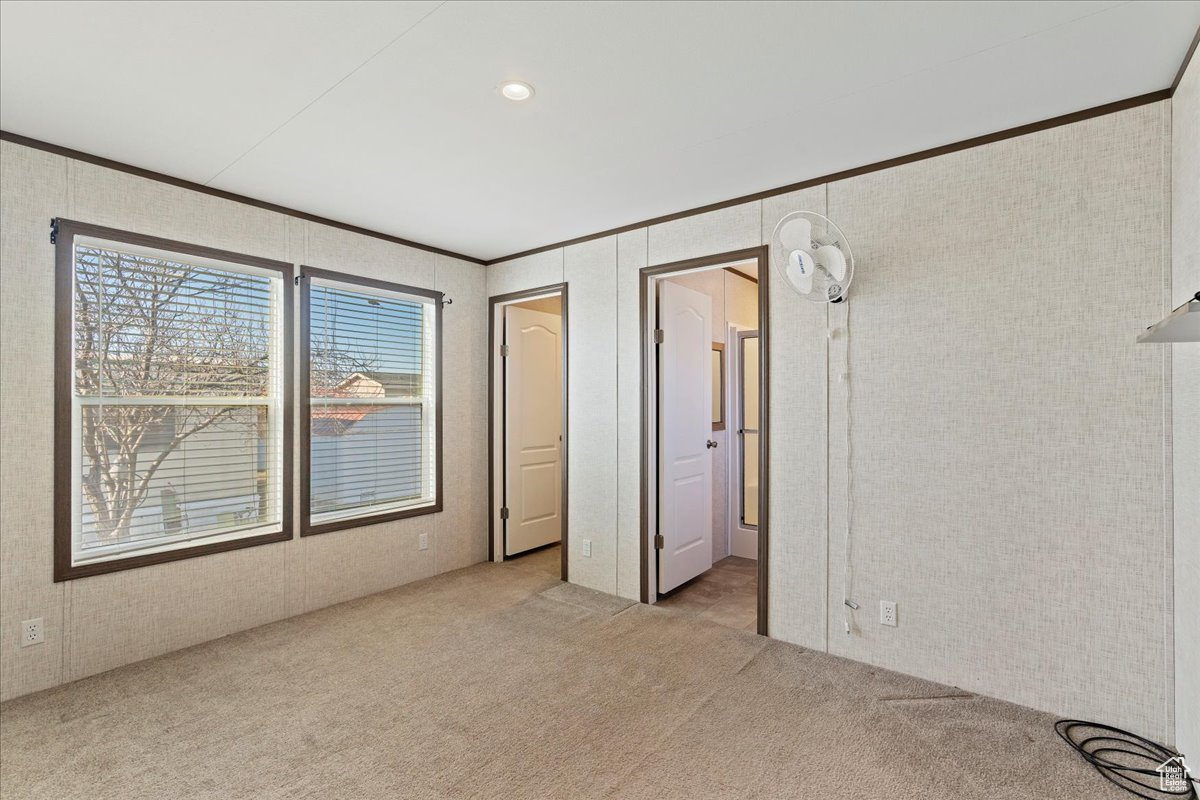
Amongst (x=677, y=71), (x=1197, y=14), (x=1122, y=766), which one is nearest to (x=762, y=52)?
(x=677, y=71)

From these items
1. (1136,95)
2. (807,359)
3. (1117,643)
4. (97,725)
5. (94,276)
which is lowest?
(97,725)

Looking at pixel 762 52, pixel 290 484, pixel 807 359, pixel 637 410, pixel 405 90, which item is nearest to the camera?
pixel 762 52

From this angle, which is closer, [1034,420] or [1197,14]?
[1197,14]

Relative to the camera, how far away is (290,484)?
137 inches

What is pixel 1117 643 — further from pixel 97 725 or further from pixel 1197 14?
pixel 97 725

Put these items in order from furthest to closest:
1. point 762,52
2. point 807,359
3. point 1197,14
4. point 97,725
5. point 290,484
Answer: point 290,484 < point 807,359 < point 97,725 < point 762,52 < point 1197,14

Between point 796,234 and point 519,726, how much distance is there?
2551mm

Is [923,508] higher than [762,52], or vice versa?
[762,52]

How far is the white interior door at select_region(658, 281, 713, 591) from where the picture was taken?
12.5 ft

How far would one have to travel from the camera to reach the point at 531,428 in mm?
4996

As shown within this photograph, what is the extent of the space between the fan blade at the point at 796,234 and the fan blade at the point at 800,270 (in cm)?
4

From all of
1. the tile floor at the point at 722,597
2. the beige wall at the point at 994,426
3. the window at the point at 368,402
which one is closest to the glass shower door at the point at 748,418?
the tile floor at the point at 722,597

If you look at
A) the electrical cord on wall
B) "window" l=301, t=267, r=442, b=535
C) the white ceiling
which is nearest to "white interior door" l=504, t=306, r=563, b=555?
"window" l=301, t=267, r=442, b=535

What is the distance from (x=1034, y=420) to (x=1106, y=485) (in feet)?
1.12
